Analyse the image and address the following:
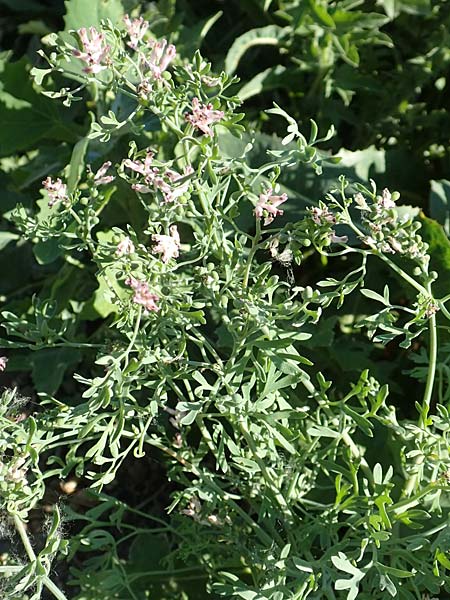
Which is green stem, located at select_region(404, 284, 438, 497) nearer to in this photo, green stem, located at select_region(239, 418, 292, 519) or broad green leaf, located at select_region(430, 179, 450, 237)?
green stem, located at select_region(239, 418, 292, 519)

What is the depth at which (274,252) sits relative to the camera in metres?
0.85

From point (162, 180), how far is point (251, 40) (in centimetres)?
86

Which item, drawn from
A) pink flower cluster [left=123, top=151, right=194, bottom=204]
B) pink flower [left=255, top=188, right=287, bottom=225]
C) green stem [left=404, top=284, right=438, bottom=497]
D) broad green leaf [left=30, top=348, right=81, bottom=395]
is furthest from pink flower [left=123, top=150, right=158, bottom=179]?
broad green leaf [left=30, top=348, right=81, bottom=395]

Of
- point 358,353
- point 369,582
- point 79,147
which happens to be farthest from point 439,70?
point 369,582

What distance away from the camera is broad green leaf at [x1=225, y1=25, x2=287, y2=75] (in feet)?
5.13

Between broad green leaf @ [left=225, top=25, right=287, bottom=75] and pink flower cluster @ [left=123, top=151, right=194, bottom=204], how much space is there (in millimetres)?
754

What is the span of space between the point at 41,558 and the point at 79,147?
673 millimetres

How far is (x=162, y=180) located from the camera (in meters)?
0.84

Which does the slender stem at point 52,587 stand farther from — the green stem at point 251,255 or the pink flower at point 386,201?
the pink flower at point 386,201

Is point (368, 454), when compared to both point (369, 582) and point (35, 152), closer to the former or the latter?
point (369, 582)

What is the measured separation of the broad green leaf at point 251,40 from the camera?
1.56m

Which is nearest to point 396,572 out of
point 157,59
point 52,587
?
point 52,587

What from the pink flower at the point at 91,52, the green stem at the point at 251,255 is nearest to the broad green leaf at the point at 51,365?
the green stem at the point at 251,255

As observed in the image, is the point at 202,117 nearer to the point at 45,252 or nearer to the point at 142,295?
the point at 142,295
